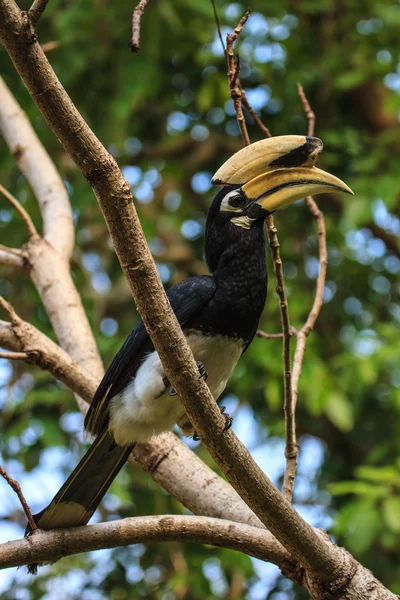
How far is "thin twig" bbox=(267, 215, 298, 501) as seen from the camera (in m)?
2.15

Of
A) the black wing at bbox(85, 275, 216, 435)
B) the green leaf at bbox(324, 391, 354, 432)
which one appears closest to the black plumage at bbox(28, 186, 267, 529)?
the black wing at bbox(85, 275, 216, 435)

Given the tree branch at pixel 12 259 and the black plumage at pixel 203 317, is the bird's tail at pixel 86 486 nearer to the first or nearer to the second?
the black plumage at pixel 203 317

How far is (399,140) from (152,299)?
3396mm

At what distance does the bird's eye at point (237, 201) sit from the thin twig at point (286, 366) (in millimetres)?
260

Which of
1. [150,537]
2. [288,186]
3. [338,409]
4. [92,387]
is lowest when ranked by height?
[150,537]

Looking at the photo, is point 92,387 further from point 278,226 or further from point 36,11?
point 278,226

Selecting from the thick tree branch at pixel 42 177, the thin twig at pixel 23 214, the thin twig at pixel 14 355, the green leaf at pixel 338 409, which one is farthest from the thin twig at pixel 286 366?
the green leaf at pixel 338 409

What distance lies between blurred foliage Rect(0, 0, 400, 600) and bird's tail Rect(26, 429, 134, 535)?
1295 millimetres

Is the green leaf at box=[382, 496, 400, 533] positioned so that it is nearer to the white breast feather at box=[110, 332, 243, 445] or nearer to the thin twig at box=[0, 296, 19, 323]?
the white breast feather at box=[110, 332, 243, 445]

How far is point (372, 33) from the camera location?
5.01 meters

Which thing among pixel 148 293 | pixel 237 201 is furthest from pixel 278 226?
pixel 148 293

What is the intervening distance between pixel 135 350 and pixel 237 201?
598 millimetres

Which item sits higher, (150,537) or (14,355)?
(14,355)

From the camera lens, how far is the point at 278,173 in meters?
2.44
